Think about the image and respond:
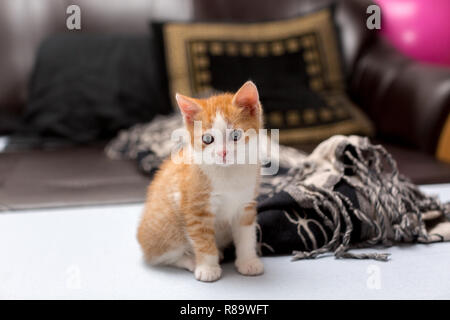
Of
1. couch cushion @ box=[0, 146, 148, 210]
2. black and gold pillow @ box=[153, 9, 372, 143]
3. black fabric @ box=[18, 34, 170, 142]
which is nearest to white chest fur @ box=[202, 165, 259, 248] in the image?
couch cushion @ box=[0, 146, 148, 210]

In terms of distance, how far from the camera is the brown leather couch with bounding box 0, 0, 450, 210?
1.55 meters

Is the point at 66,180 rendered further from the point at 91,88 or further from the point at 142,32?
the point at 142,32

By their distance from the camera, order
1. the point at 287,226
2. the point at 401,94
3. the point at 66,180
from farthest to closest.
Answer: the point at 401,94
the point at 66,180
the point at 287,226

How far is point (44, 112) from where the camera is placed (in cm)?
211

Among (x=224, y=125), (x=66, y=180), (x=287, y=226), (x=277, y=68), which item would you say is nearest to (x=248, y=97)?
(x=224, y=125)

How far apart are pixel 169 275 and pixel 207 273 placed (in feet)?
0.28

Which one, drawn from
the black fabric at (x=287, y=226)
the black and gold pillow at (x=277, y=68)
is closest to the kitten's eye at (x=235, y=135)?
the black fabric at (x=287, y=226)

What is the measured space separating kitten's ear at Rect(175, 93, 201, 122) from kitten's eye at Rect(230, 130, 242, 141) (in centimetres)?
8

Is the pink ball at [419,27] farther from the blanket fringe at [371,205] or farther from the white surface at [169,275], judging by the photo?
the white surface at [169,275]

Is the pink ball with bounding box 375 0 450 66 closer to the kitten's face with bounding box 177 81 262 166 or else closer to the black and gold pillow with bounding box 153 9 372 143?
the black and gold pillow with bounding box 153 9 372 143

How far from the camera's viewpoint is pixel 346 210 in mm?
1102

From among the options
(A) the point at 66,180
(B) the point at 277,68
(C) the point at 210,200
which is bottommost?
(A) the point at 66,180

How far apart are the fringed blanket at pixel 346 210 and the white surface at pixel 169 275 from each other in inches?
1.3

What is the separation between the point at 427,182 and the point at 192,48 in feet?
3.30
